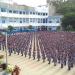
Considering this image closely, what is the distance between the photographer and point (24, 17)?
50.2m

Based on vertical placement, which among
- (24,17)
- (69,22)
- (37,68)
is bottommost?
(37,68)

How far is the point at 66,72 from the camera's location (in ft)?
46.3

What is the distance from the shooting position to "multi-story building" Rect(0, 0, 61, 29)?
4497 cm

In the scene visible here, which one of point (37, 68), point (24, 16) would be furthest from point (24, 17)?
point (37, 68)

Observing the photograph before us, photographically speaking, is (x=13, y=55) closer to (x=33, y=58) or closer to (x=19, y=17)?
(x=33, y=58)

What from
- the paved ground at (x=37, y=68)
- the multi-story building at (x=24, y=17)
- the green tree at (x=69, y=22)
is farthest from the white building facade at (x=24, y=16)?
the paved ground at (x=37, y=68)

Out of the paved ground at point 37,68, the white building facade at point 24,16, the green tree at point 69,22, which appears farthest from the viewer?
the green tree at point 69,22

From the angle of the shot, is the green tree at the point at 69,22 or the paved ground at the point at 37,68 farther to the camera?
the green tree at the point at 69,22

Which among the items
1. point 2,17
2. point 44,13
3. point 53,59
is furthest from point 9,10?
point 53,59

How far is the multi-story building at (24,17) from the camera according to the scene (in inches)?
1770

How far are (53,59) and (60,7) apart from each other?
43.4m

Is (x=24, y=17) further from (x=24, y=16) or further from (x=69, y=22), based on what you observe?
(x=69, y=22)

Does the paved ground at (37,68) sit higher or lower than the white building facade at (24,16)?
lower

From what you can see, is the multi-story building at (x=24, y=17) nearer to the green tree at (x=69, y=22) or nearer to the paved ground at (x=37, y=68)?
the green tree at (x=69, y=22)
